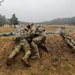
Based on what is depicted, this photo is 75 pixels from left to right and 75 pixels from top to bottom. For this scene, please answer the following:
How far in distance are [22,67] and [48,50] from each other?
9.46ft

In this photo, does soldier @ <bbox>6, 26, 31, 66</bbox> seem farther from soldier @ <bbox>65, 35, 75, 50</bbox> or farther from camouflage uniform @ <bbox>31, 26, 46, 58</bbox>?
soldier @ <bbox>65, 35, 75, 50</bbox>

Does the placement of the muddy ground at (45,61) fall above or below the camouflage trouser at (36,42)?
below

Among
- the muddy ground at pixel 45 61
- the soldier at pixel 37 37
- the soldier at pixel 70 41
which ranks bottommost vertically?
the muddy ground at pixel 45 61

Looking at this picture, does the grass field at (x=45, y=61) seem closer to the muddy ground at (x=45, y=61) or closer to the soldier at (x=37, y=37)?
the muddy ground at (x=45, y=61)

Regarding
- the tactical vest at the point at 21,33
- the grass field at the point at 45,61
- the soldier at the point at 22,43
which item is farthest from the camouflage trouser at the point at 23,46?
the grass field at the point at 45,61

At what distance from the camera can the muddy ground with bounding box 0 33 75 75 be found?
15055mm

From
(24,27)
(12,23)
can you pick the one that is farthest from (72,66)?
(12,23)

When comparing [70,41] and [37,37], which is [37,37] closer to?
[37,37]

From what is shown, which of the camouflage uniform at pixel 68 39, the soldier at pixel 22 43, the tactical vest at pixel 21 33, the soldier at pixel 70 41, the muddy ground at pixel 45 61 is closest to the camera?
the muddy ground at pixel 45 61

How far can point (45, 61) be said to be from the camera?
53.0ft

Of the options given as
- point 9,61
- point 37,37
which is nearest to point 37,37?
point 37,37

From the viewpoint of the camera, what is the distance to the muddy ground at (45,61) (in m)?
15.1

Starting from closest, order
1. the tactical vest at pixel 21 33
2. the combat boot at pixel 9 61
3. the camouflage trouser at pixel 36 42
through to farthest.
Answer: the combat boot at pixel 9 61 → the camouflage trouser at pixel 36 42 → the tactical vest at pixel 21 33

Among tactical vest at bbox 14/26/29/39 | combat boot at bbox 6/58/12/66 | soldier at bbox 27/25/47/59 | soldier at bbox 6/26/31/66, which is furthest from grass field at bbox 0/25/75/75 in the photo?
tactical vest at bbox 14/26/29/39
